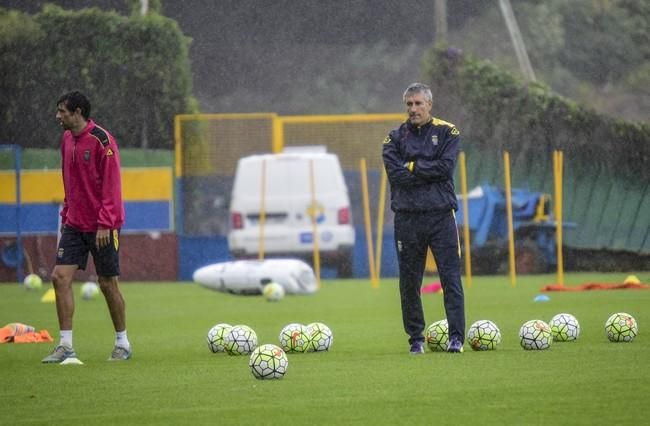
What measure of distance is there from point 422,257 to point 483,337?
2.53ft

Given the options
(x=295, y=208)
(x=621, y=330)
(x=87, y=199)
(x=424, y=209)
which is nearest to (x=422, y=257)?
(x=424, y=209)

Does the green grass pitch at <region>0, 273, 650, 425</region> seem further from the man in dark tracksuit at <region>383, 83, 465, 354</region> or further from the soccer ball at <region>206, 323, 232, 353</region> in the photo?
the man in dark tracksuit at <region>383, 83, 465, 354</region>

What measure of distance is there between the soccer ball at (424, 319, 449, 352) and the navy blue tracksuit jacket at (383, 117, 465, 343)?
0.71ft

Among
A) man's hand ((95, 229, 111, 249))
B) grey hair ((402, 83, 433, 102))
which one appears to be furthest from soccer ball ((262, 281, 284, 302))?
grey hair ((402, 83, 433, 102))

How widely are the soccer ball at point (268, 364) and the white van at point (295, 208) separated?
16290mm

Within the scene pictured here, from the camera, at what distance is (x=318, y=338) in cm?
1167

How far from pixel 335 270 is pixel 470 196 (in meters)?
2.79

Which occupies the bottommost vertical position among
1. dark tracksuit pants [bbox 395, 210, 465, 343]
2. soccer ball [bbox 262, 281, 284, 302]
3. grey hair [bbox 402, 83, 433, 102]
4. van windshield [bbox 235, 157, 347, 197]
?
soccer ball [bbox 262, 281, 284, 302]

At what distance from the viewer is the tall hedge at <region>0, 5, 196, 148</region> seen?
94.0 ft

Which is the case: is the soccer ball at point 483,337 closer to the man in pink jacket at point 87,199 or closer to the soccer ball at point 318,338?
the soccer ball at point 318,338

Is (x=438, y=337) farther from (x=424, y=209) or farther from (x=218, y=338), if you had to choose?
(x=218, y=338)

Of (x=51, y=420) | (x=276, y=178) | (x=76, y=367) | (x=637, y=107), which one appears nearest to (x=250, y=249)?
(x=276, y=178)

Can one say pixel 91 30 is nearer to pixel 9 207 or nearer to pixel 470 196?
pixel 9 207

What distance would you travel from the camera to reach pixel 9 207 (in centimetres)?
2664
